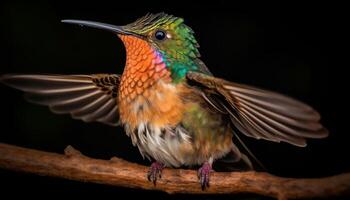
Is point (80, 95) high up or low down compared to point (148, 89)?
down

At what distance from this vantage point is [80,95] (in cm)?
295

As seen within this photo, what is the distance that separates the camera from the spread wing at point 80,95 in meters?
2.80

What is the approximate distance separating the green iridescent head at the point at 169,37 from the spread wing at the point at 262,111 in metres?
0.07

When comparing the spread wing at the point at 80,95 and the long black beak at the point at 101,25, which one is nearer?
the long black beak at the point at 101,25

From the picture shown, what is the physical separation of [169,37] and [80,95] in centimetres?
73

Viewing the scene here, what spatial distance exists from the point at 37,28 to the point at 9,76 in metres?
0.95

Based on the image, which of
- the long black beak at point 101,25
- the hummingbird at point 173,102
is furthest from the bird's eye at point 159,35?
the long black beak at point 101,25

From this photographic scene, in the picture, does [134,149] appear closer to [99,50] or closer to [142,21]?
[99,50]

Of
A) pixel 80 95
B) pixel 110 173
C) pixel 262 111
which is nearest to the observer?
pixel 262 111

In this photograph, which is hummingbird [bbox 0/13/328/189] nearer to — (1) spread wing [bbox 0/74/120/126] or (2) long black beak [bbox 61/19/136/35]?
(2) long black beak [bbox 61/19/136/35]

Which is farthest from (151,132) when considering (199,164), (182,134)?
(199,164)

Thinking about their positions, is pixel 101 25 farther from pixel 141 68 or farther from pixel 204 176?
pixel 204 176

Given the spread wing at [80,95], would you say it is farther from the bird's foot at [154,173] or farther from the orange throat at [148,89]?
the bird's foot at [154,173]

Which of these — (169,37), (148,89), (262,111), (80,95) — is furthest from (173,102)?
(80,95)
